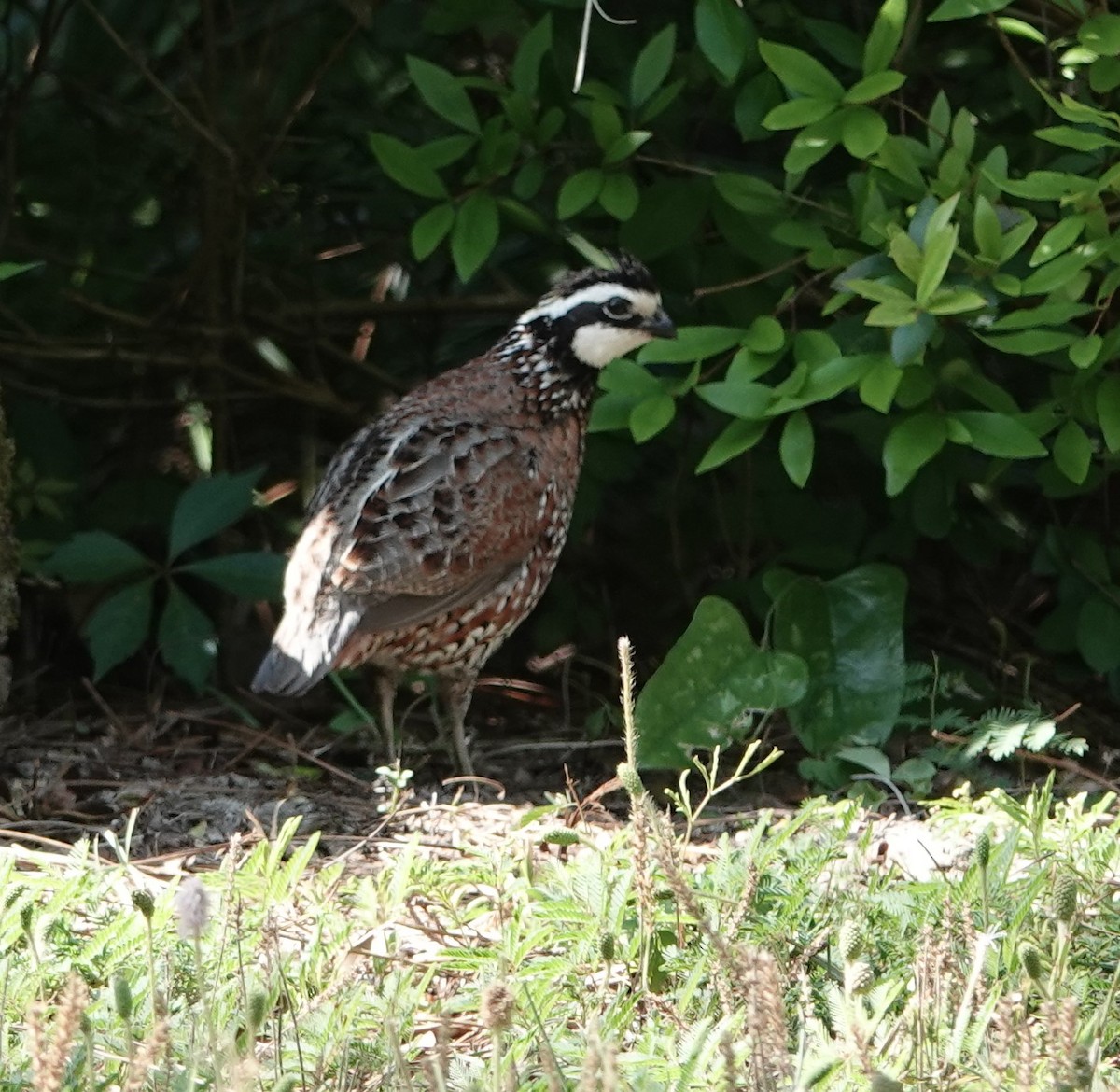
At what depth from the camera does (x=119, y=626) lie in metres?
5.25

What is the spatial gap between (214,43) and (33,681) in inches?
83.4

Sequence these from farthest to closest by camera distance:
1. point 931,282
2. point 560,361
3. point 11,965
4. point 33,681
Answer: point 33,681 → point 560,361 → point 931,282 → point 11,965

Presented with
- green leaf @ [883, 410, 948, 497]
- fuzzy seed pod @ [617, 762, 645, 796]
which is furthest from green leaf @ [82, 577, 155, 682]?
fuzzy seed pod @ [617, 762, 645, 796]

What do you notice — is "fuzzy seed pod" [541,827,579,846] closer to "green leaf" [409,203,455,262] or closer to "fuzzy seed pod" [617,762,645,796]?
"fuzzy seed pod" [617,762,645,796]

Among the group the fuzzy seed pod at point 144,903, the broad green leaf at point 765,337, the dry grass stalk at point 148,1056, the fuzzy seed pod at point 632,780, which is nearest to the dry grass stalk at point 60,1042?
the dry grass stalk at point 148,1056

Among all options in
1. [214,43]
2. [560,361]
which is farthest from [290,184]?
[560,361]

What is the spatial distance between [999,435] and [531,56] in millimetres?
1519

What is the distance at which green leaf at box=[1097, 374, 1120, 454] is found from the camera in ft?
14.5

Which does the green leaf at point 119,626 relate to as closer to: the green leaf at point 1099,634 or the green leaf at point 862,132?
the green leaf at point 862,132

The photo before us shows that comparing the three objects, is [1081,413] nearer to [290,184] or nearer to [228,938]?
[228,938]

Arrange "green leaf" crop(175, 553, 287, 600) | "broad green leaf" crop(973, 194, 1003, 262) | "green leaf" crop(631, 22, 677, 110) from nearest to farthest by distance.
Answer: "broad green leaf" crop(973, 194, 1003, 262)
"green leaf" crop(631, 22, 677, 110)
"green leaf" crop(175, 553, 287, 600)

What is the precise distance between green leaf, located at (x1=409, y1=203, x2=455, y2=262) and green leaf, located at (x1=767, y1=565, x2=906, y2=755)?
4.47ft

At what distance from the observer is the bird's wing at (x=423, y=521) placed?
4992 millimetres

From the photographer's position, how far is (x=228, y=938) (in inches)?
135
